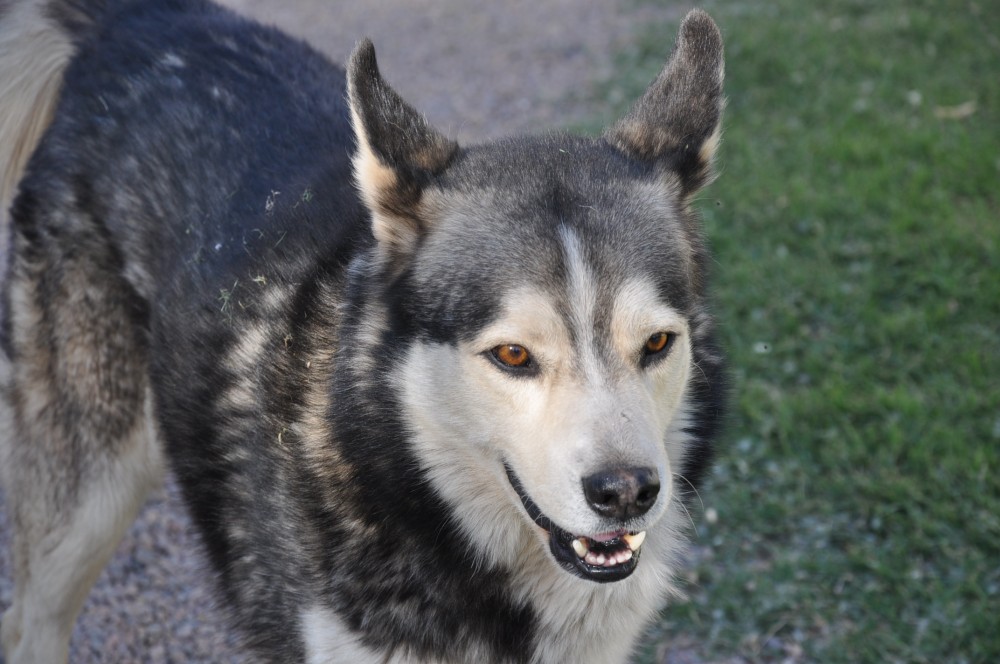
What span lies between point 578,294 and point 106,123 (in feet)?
6.64

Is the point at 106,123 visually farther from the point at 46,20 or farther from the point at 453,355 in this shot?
the point at 453,355

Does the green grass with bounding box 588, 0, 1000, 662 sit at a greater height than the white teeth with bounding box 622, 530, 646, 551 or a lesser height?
lesser

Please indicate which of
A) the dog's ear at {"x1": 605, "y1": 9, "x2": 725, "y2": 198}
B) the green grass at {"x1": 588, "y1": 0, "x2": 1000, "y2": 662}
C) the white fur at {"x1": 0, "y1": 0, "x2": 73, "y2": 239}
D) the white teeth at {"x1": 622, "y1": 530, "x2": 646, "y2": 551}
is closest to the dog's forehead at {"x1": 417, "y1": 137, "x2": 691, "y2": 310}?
the dog's ear at {"x1": 605, "y1": 9, "x2": 725, "y2": 198}

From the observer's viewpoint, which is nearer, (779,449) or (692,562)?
(692,562)

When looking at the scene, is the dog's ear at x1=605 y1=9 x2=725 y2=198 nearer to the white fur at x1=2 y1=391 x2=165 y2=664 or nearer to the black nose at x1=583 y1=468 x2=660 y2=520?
the black nose at x1=583 y1=468 x2=660 y2=520

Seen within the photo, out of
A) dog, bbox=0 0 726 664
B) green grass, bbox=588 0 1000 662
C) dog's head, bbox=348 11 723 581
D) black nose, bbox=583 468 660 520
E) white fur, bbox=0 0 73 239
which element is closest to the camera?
black nose, bbox=583 468 660 520

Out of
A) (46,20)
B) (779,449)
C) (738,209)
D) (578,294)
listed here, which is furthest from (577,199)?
(738,209)

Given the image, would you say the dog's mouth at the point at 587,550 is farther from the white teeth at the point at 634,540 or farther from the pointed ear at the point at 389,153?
the pointed ear at the point at 389,153

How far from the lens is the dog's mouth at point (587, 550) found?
9.01ft

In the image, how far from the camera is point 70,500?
12.1ft

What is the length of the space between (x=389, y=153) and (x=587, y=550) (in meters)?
1.20

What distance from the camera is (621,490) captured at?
2512mm

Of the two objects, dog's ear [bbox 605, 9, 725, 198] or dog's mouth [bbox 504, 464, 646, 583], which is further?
dog's ear [bbox 605, 9, 725, 198]

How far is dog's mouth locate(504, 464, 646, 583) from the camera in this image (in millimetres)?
2746
